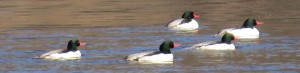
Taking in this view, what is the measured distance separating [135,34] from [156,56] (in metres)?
6.23

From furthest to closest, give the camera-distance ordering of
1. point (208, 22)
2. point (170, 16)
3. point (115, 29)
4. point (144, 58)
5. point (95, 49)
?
1. point (170, 16)
2. point (208, 22)
3. point (115, 29)
4. point (95, 49)
5. point (144, 58)

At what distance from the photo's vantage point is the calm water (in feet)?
80.4

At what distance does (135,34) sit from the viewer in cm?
3169

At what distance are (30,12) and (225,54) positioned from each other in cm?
1555

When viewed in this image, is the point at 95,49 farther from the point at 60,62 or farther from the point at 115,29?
the point at 115,29

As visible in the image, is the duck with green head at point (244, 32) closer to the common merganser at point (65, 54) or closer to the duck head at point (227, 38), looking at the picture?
the duck head at point (227, 38)

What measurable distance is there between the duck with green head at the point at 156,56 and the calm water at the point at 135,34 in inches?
8.7

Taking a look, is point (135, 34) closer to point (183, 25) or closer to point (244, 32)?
point (244, 32)

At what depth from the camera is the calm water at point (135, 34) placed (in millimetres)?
24516

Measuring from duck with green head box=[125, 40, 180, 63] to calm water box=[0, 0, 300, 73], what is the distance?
221 millimetres

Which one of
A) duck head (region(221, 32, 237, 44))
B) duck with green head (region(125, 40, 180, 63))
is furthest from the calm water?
duck head (region(221, 32, 237, 44))

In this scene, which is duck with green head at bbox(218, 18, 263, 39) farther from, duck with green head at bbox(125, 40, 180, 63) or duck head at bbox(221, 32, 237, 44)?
duck with green head at bbox(125, 40, 180, 63)

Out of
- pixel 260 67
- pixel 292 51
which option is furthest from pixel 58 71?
pixel 292 51

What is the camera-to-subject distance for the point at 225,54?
2670 centimetres
